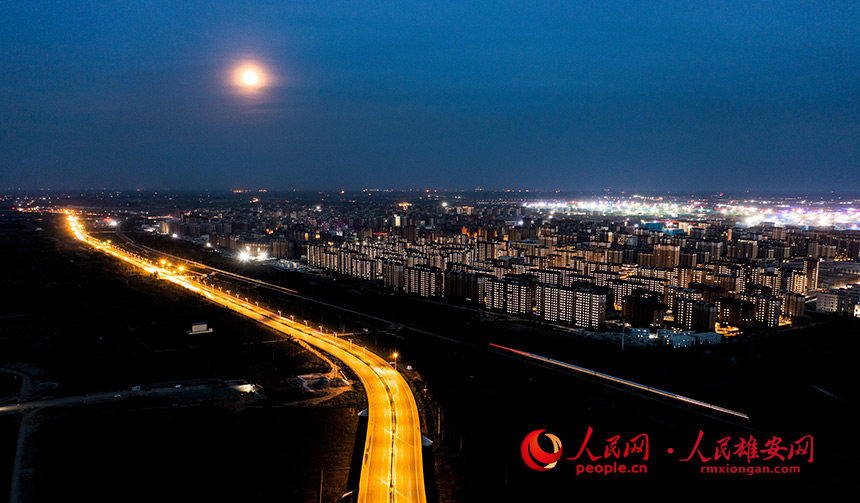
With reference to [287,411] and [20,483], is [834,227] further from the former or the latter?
[20,483]

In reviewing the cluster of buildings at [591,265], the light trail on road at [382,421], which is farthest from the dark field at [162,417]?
the cluster of buildings at [591,265]

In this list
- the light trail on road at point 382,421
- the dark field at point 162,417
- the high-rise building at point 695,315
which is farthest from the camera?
the high-rise building at point 695,315

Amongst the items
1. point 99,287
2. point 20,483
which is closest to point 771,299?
point 20,483

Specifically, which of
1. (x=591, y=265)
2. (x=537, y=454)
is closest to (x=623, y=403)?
(x=537, y=454)

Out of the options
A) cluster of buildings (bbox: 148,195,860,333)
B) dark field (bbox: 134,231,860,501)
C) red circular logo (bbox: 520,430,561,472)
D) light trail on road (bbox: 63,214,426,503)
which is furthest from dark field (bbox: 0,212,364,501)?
cluster of buildings (bbox: 148,195,860,333)

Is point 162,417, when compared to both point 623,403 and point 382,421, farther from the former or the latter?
point 623,403

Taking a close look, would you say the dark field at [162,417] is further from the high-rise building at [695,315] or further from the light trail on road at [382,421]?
the high-rise building at [695,315]

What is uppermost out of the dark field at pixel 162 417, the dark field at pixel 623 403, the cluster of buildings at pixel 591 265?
the cluster of buildings at pixel 591 265

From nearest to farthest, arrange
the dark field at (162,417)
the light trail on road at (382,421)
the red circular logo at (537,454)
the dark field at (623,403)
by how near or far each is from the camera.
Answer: the light trail on road at (382,421) < the dark field at (162,417) < the dark field at (623,403) < the red circular logo at (537,454)
